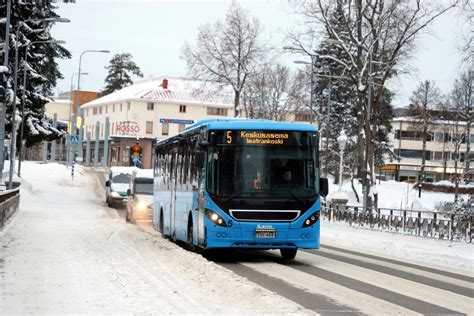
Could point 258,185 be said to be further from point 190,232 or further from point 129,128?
point 129,128

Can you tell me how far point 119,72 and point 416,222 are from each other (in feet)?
387

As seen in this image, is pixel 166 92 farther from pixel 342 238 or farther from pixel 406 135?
pixel 342 238

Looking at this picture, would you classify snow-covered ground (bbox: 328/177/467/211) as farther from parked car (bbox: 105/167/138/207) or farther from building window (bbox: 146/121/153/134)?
building window (bbox: 146/121/153/134)

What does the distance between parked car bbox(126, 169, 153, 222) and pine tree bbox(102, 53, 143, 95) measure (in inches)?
4034

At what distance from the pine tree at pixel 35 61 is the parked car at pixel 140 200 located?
922cm

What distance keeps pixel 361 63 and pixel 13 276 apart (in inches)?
1273

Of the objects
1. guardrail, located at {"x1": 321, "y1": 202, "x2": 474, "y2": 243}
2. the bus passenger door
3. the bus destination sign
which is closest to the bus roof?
the bus destination sign

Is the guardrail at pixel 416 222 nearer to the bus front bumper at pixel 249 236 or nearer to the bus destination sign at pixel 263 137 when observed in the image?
the bus front bumper at pixel 249 236

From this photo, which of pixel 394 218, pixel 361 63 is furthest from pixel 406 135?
pixel 394 218

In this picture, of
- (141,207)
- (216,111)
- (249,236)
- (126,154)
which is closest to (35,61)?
(141,207)

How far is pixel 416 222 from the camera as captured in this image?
96.5 feet

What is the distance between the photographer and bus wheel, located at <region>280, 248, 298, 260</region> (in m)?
19.0

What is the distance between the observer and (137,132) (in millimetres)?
110625

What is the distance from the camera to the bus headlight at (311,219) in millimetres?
17828
